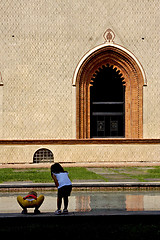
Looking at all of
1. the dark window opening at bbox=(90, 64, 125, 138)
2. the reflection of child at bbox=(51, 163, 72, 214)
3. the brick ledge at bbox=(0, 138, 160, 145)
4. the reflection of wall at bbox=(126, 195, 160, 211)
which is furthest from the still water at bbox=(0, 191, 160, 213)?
the dark window opening at bbox=(90, 64, 125, 138)

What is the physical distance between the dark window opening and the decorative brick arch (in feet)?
0.91

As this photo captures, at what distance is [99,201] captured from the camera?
1055 cm

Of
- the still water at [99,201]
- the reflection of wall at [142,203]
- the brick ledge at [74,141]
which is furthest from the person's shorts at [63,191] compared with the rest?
the brick ledge at [74,141]

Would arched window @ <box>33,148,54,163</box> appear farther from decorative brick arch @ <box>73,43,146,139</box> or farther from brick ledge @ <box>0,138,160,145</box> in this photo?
decorative brick arch @ <box>73,43,146,139</box>

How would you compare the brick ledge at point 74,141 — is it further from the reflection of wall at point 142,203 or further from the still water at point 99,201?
the reflection of wall at point 142,203

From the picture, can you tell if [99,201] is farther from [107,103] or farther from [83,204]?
[107,103]

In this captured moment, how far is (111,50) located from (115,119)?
313 centimetres

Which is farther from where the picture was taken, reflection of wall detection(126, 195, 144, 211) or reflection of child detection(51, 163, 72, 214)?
reflection of wall detection(126, 195, 144, 211)

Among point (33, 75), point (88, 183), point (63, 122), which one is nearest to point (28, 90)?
point (33, 75)

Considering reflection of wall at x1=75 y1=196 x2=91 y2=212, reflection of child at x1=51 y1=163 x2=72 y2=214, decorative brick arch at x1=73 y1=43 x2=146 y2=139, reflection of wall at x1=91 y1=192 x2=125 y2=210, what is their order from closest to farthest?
reflection of child at x1=51 y1=163 x2=72 y2=214, reflection of wall at x1=75 y1=196 x2=91 y2=212, reflection of wall at x1=91 y1=192 x2=125 y2=210, decorative brick arch at x1=73 y1=43 x2=146 y2=139

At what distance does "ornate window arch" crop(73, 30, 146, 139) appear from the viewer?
20.2 meters

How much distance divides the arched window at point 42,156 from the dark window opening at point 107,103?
225cm

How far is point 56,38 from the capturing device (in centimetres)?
2006
